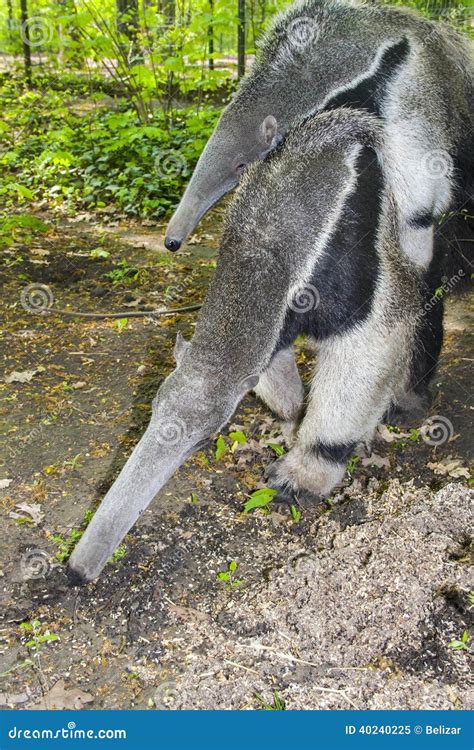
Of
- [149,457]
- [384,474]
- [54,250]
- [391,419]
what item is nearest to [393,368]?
[384,474]

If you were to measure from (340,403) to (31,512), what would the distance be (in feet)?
5.50

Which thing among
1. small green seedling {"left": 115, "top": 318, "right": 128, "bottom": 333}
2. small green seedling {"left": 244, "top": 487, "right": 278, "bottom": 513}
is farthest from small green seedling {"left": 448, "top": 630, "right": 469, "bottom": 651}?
small green seedling {"left": 115, "top": 318, "right": 128, "bottom": 333}

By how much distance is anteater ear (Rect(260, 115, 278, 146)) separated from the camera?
4.22 m

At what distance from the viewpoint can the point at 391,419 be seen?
16.2ft

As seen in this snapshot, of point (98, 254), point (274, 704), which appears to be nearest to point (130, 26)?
point (98, 254)

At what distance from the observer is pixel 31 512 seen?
12.9 ft

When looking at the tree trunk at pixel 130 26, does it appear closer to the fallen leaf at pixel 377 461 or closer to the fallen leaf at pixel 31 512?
the fallen leaf at pixel 377 461

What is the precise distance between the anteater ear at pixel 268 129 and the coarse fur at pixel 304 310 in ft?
2.06

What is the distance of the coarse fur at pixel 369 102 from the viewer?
4.27 meters

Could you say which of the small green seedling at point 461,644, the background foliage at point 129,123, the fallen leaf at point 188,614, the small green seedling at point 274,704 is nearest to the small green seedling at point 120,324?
the background foliage at point 129,123

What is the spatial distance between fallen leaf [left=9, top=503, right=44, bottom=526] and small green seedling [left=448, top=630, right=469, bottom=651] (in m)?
2.07

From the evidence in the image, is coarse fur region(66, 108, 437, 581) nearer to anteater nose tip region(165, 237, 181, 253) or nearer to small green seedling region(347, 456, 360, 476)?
small green seedling region(347, 456, 360, 476)

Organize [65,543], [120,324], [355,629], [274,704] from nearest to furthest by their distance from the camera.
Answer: [274,704], [355,629], [65,543], [120,324]

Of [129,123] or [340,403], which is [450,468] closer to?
[340,403]
